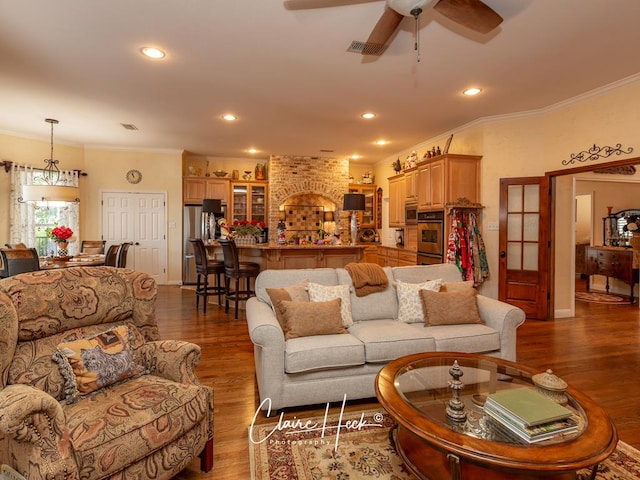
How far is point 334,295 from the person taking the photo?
2977 mm

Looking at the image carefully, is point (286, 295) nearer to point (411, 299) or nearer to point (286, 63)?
point (411, 299)

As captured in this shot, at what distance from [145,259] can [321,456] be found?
6.55 metres

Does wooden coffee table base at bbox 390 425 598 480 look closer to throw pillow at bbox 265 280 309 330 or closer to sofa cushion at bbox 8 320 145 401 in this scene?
throw pillow at bbox 265 280 309 330

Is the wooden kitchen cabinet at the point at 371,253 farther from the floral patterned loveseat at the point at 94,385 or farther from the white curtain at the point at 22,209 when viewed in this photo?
the floral patterned loveseat at the point at 94,385

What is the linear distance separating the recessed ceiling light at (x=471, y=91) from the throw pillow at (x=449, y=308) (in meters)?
2.40

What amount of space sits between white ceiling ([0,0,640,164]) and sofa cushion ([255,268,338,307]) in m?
1.98

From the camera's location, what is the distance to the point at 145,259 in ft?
24.1

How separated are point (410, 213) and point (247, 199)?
3.78m

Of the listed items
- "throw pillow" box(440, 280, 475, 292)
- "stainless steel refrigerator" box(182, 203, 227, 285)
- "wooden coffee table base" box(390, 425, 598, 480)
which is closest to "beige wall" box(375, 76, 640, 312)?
"throw pillow" box(440, 280, 475, 292)

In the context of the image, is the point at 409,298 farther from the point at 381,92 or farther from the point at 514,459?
the point at 381,92

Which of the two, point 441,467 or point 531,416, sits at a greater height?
point 531,416

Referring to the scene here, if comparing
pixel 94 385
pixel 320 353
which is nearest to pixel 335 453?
pixel 320 353

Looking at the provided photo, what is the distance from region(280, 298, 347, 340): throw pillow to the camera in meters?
2.59

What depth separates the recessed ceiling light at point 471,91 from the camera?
13.0 ft
